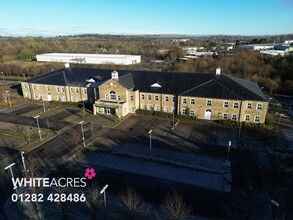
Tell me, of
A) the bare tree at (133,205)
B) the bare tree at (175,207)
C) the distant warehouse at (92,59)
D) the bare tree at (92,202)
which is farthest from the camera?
the distant warehouse at (92,59)

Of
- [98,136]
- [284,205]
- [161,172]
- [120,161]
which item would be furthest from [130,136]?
[284,205]

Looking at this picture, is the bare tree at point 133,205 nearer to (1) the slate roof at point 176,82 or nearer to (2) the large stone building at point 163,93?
(2) the large stone building at point 163,93

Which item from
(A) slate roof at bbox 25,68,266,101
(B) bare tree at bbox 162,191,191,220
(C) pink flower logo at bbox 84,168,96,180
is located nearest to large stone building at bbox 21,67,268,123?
(A) slate roof at bbox 25,68,266,101

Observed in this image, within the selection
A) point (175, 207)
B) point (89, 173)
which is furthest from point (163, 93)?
point (175, 207)

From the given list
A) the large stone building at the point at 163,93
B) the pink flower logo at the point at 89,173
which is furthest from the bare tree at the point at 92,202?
the large stone building at the point at 163,93

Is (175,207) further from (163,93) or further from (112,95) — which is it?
(112,95)

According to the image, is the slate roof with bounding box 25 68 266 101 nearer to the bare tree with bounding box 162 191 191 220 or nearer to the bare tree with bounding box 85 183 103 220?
the bare tree with bounding box 162 191 191 220

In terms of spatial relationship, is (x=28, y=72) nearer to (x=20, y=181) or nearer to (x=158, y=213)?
(x=20, y=181)
